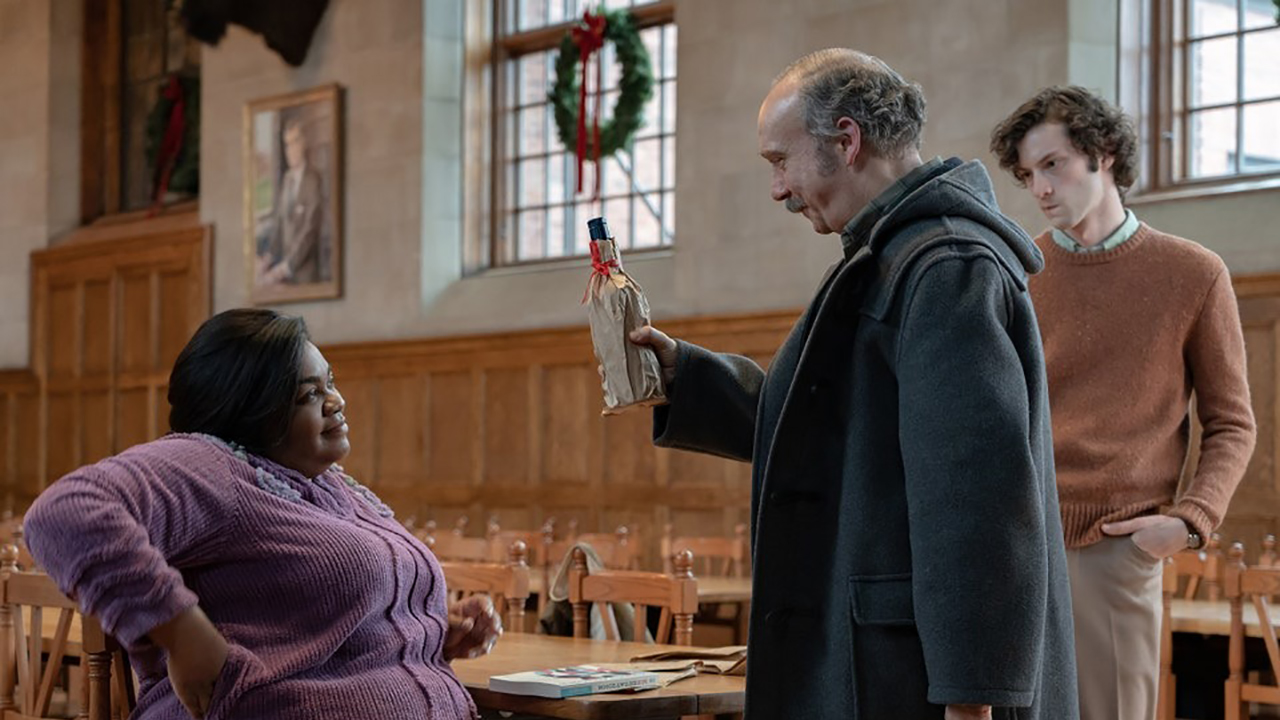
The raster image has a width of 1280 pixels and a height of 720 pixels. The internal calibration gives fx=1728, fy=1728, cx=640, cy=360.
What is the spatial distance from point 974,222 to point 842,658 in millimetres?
663

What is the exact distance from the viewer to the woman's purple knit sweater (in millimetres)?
2596

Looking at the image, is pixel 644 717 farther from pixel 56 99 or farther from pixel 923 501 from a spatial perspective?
pixel 56 99

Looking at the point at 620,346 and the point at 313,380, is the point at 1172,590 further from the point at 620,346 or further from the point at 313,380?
the point at 313,380


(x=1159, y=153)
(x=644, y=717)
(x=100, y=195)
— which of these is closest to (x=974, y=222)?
(x=644, y=717)

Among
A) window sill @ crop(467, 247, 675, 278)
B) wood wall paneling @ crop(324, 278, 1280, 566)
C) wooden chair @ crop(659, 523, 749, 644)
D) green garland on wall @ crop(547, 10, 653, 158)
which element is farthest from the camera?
green garland on wall @ crop(547, 10, 653, 158)

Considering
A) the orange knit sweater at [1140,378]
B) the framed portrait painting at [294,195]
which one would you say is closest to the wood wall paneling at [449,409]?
the framed portrait painting at [294,195]

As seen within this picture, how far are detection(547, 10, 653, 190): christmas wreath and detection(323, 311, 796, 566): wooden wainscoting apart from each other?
4.18 feet

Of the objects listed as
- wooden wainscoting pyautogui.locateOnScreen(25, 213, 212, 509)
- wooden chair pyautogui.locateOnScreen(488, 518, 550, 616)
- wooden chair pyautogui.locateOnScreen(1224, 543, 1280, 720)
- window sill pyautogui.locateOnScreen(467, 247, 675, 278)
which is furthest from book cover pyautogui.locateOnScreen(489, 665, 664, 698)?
wooden wainscoting pyautogui.locateOnScreen(25, 213, 212, 509)

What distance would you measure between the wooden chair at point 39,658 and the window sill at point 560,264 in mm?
6199

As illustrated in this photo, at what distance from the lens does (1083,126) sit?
130 inches

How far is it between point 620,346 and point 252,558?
717 mm

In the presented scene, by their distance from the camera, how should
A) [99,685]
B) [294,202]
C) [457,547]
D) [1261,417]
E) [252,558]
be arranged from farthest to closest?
[294,202], [1261,417], [457,547], [99,685], [252,558]

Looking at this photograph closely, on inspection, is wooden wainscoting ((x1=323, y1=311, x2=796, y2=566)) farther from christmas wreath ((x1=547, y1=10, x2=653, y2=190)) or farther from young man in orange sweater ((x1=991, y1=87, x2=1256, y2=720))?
young man in orange sweater ((x1=991, y1=87, x2=1256, y2=720))

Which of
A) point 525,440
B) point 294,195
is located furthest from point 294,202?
point 525,440
